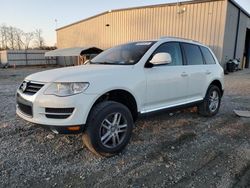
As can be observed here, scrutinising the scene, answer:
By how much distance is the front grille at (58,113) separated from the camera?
2.79 metres

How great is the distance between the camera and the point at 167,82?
3.91 meters

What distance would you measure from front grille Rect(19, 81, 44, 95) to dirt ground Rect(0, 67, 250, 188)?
94 cm

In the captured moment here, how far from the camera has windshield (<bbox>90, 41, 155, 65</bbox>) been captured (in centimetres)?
375

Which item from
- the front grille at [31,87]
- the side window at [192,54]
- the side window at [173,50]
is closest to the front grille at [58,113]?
the front grille at [31,87]

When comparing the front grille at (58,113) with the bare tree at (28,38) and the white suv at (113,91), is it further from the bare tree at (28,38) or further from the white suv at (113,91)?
the bare tree at (28,38)

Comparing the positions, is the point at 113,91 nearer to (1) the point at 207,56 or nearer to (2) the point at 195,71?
(2) the point at 195,71

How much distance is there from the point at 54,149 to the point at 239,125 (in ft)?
12.5

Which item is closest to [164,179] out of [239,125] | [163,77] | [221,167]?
[221,167]

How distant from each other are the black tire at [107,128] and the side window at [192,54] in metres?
2.06

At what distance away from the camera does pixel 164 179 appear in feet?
8.77

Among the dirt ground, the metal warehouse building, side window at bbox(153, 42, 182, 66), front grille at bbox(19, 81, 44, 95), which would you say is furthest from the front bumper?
the metal warehouse building

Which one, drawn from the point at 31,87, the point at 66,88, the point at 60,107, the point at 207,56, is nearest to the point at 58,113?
the point at 60,107

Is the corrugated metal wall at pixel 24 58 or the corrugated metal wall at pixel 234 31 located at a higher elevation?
the corrugated metal wall at pixel 234 31

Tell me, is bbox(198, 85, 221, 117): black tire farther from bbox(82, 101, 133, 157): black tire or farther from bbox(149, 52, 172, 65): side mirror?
bbox(82, 101, 133, 157): black tire
